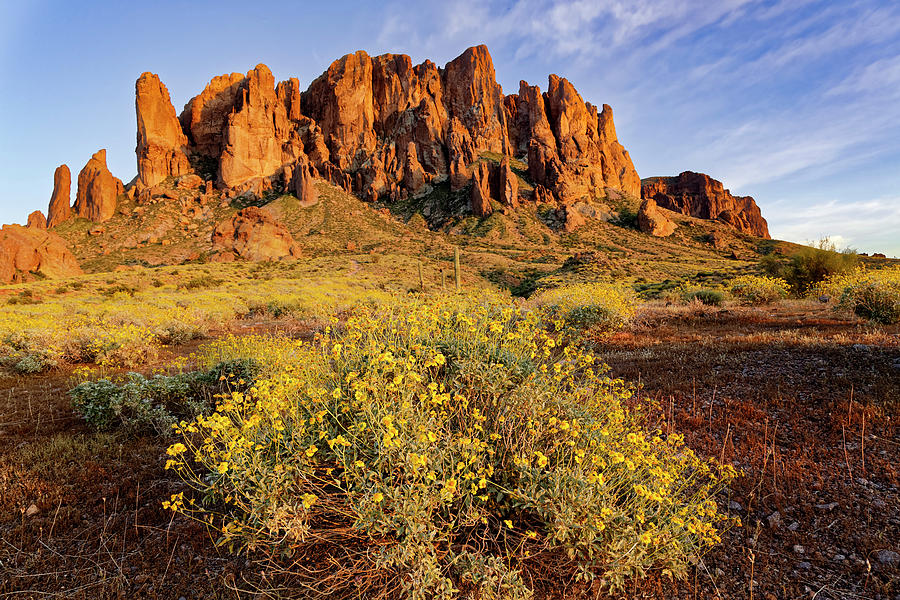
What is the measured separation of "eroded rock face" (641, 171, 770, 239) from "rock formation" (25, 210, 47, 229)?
145591mm

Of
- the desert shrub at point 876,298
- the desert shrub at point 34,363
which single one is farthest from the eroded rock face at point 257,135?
the desert shrub at point 876,298

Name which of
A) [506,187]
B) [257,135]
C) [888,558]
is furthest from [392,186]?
[888,558]

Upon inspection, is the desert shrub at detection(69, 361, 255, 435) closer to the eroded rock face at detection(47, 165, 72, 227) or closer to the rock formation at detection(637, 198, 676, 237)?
the rock formation at detection(637, 198, 676, 237)

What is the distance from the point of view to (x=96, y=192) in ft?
252

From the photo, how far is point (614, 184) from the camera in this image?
342 feet

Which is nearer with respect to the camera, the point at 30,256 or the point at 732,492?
the point at 732,492

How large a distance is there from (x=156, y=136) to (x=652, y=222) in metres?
110

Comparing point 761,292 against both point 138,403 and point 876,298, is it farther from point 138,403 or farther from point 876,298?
point 138,403

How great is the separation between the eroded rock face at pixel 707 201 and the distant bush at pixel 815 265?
331ft

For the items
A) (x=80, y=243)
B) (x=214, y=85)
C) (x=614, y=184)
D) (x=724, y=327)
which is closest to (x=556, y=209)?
(x=614, y=184)

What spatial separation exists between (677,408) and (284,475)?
431 centimetres

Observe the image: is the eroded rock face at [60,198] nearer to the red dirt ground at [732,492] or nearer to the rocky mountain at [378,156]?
the rocky mountain at [378,156]

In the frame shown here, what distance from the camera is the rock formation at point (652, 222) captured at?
246 ft

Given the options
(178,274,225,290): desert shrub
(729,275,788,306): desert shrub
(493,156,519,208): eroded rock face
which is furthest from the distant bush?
(493,156,519,208): eroded rock face
